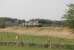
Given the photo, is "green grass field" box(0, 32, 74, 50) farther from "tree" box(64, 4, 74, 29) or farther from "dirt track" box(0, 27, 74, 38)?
"tree" box(64, 4, 74, 29)

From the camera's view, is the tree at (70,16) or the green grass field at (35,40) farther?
the tree at (70,16)

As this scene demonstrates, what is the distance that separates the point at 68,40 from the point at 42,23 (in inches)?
29.7

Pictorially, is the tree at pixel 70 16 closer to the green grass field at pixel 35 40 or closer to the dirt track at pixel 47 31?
the dirt track at pixel 47 31

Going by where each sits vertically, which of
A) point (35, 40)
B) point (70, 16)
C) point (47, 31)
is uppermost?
point (70, 16)

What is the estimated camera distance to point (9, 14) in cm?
542

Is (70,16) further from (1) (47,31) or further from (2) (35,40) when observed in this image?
(2) (35,40)

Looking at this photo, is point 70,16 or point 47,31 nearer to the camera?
point 47,31

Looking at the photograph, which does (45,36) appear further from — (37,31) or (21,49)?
(21,49)

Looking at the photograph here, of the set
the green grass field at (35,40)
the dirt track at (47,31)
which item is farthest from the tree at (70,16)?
the green grass field at (35,40)

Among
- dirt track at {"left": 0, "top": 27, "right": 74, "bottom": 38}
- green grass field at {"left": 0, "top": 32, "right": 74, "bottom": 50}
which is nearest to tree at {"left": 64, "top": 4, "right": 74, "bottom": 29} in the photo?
dirt track at {"left": 0, "top": 27, "right": 74, "bottom": 38}

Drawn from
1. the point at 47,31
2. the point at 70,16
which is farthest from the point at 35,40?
the point at 70,16

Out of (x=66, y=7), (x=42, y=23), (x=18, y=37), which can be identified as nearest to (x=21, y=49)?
(x=18, y=37)

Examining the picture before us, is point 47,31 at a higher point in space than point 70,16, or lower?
lower

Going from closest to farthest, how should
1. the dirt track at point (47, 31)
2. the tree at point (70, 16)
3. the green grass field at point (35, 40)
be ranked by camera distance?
the green grass field at point (35, 40)
the dirt track at point (47, 31)
the tree at point (70, 16)
